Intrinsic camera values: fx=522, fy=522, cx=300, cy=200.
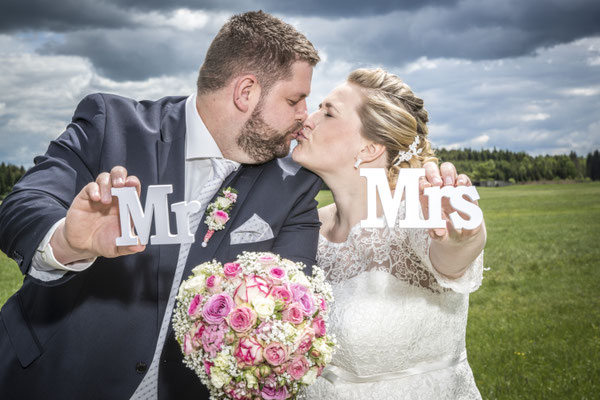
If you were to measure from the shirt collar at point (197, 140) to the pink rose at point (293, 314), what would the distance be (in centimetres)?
173

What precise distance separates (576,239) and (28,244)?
2639cm

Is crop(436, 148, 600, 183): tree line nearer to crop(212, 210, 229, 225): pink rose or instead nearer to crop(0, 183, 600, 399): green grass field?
crop(0, 183, 600, 399): green grass field

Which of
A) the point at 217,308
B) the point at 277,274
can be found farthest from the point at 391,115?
the point at 217,308

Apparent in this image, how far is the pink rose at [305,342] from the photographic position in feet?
9.42

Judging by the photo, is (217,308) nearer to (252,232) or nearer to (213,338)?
(213,338)

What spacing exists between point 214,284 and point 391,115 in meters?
2.38

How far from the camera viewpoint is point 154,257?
12.0ft

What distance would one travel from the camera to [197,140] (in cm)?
417

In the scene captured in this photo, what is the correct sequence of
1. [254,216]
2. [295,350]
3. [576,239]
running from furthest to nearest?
1. [576,239]
2. [254,216]
3. [295,350]

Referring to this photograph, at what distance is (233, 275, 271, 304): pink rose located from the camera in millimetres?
2860

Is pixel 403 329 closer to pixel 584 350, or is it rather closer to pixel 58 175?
pixel 58 175

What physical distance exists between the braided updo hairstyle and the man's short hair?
0.64 meters

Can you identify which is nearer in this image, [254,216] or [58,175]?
[58,175]

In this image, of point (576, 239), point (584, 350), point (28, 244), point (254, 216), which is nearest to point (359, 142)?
point (254, 216)
